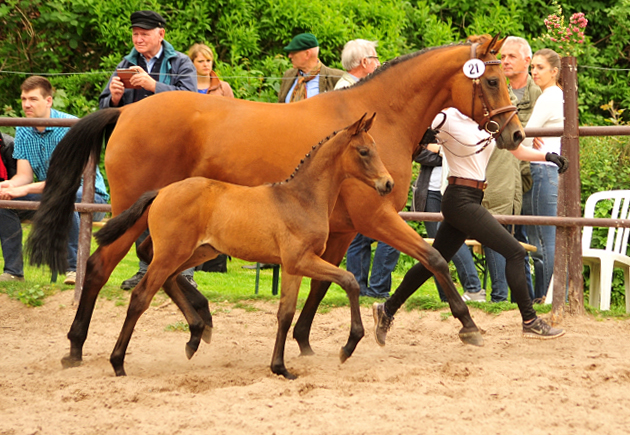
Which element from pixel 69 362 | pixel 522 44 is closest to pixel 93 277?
pixel 69 362

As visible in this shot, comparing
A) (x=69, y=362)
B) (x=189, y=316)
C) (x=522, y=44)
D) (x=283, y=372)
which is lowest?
(x=69, y=362)

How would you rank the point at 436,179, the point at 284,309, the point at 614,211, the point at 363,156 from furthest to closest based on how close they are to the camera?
1. the point at 436,179
2. the point at 614,211
3. the point at 284,309
4. the point at 363,156

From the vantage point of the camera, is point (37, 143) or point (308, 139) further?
point (37, 143)

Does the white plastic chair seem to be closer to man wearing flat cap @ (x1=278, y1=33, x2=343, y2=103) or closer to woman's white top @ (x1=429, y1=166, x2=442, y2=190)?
woman's white top @ (x1=429, y1=166, x2=442, y2=190)

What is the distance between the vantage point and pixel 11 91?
998 centimetres

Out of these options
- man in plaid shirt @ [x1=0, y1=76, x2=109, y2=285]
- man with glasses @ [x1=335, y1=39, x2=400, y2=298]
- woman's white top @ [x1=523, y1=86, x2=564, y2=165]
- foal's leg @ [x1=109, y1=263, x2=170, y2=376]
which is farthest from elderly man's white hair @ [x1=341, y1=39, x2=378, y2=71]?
foal's leg @ [x1=109, y1=263, x2=170, y2=376]

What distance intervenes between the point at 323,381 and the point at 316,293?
105 centimetres

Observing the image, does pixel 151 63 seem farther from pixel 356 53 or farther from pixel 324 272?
pixel 324 272

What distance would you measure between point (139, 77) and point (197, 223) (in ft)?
6.56

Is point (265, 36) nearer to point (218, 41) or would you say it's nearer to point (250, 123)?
point (218, 41)

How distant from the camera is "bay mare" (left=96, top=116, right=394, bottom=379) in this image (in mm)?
4379

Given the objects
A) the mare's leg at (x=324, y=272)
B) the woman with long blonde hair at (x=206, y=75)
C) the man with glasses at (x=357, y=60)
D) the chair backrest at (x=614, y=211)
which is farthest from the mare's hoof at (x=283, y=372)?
the woman with long blonde hair at (x=206, y=75)

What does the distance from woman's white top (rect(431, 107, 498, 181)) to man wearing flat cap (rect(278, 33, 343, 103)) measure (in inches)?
78.9

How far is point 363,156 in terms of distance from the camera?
4.37 metres
